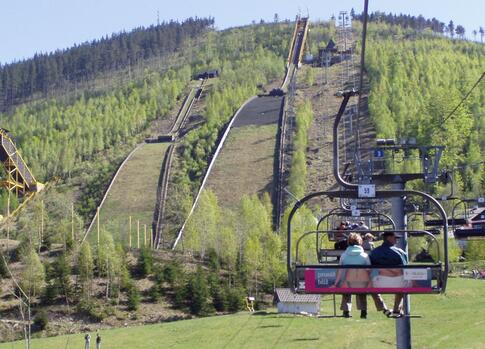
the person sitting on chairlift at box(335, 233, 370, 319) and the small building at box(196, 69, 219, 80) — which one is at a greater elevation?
the small building at box(196, 69, 219, 80)

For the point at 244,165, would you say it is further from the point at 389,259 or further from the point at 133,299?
the point at 389,259

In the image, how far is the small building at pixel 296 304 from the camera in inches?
1913

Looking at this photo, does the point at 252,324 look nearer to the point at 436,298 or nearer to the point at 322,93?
the point at 436,298

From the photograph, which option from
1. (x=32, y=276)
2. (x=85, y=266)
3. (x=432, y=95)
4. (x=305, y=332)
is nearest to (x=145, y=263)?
(x=85, y=266)

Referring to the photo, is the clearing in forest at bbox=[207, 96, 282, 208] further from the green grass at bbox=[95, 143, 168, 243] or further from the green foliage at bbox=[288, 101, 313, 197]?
the green grass at bbox=[95, 143, 168, 243]

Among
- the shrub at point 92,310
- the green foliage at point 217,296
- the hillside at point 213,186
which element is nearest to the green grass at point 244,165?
the hillside at point 213,186

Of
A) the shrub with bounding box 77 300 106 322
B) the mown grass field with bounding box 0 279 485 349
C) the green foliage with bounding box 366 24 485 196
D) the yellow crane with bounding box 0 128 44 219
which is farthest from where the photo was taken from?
the yellow crane with bounding box 0 128 44 219

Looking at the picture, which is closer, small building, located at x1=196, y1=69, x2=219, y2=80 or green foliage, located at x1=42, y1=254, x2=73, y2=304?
green foliage, located at x1=42, y1=254, x2=73, y2=304

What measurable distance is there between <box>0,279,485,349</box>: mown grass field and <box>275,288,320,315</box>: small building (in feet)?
2.25

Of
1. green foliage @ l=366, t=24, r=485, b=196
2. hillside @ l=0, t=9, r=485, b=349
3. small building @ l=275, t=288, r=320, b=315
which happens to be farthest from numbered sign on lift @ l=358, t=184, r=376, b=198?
A: green foliage @ l=366, t=24, r=485, b=196

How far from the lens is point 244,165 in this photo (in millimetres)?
90875

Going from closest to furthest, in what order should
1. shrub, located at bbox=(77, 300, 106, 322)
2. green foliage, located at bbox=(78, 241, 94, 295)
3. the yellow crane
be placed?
shrub, located at bbox=(77, 300, 106, 322), green foliage, located at bbox=(78, 241, 94, 295), the yellow crane

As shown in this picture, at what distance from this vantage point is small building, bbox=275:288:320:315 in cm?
4859

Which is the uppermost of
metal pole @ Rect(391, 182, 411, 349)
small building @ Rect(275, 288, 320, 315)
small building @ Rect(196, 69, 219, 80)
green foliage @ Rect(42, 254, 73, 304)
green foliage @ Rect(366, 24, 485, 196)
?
small building @ Rect(196, 69, 219, 80)
